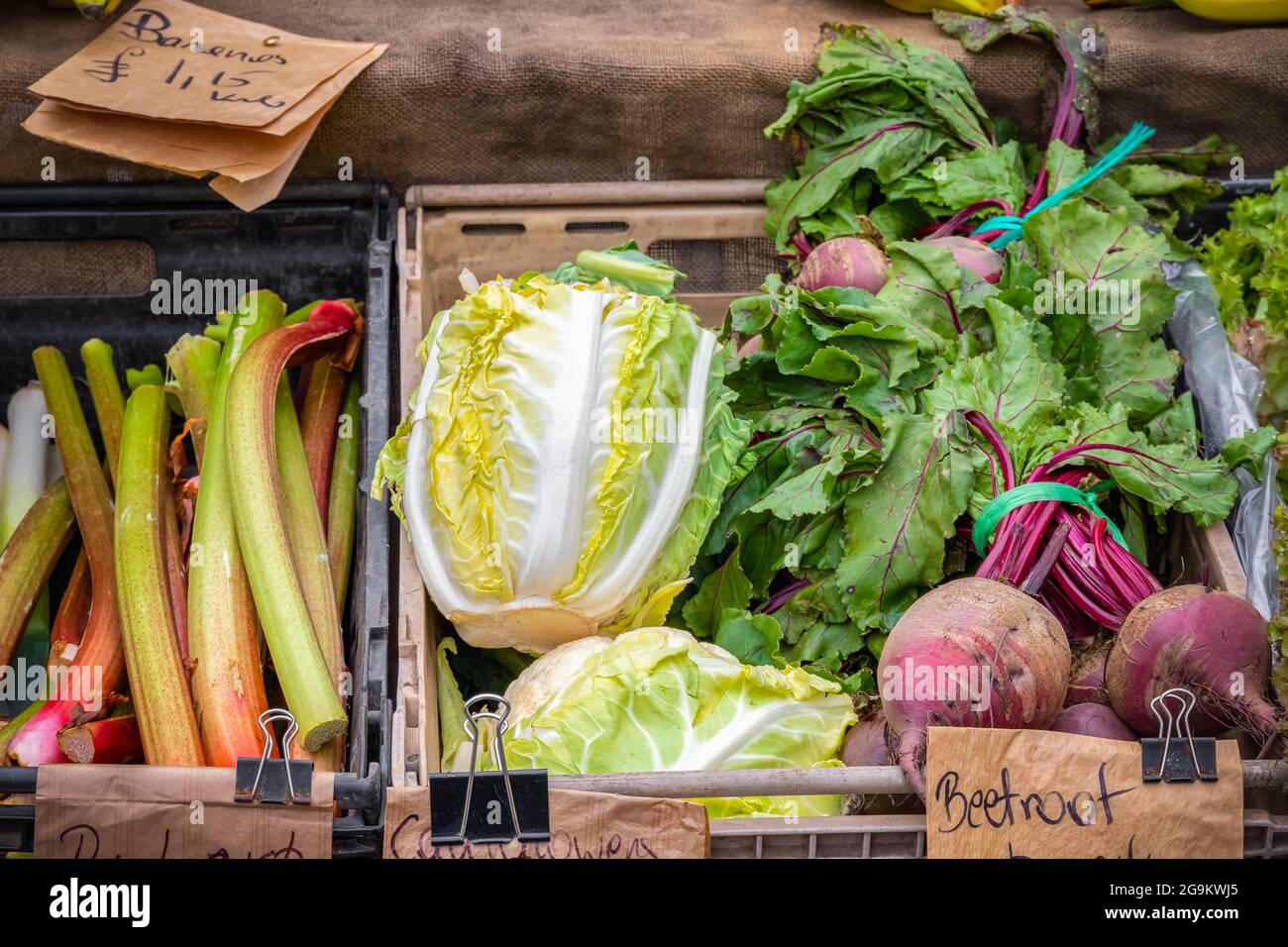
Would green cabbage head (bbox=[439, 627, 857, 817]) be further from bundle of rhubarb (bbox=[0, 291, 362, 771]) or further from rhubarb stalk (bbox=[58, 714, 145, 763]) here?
rhubarb stalk (bbox=[58, 714, 145, 763])

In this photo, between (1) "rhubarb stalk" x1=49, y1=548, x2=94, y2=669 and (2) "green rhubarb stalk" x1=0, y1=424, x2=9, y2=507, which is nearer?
(1) "rhubarb stalk" x1=49, y1=548, x2=94, y2=669

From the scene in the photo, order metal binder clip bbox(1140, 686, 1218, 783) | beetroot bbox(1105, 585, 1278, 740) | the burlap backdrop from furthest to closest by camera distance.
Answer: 1. the burlap backdrop
2. beetroot bbox(1105, 585, 1278, 740)
3. metal binder clip bbox(1140, 686, 1218, 783)

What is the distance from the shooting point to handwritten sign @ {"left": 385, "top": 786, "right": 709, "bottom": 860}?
1.73 m

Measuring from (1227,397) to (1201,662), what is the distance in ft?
2.56

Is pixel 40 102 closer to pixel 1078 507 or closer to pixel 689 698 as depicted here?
pixel 689 698

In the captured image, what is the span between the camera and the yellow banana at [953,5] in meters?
3.10

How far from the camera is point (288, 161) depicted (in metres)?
2.74

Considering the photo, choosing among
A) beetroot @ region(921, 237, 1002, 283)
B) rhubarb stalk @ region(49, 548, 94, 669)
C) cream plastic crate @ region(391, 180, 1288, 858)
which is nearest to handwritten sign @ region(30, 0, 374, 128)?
cream plastic crate @ region(391, 180, 1288, 858)

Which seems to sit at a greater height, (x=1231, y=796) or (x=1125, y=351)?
(x=1125, y=351)

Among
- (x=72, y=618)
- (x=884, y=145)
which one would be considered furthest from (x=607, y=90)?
(x=72, y=618)

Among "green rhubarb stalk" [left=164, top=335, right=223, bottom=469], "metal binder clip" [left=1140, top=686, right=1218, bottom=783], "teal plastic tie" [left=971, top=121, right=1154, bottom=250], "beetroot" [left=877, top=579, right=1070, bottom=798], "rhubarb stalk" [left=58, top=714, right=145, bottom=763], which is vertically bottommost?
"rhubarb stalk" [left=58, top=714, right=145, bottom=763]

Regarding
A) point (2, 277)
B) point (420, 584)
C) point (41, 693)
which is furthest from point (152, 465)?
point (2, 277)

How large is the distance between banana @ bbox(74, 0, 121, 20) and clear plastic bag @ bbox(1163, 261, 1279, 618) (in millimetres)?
2549

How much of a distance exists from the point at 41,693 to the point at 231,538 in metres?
0.44
